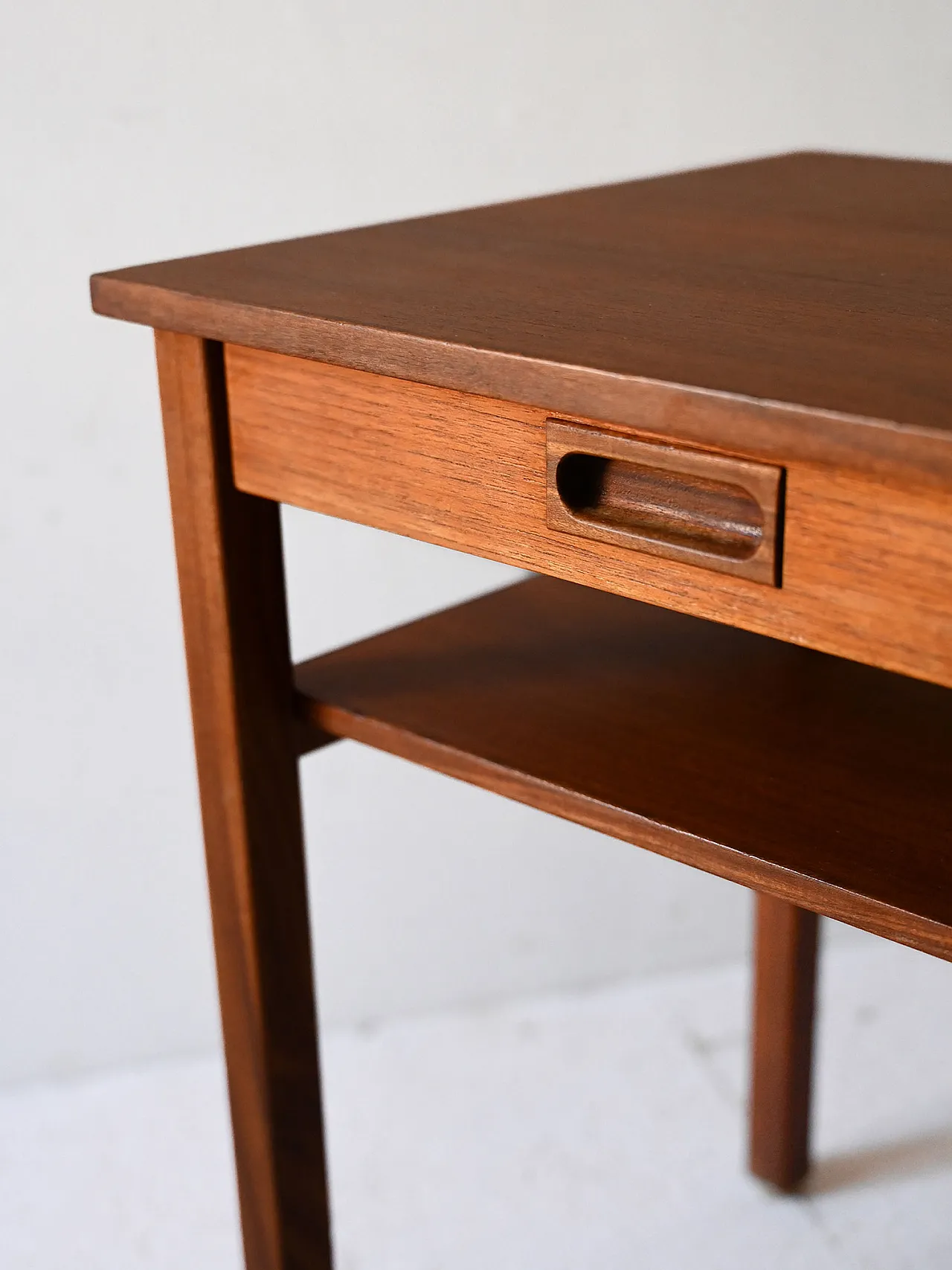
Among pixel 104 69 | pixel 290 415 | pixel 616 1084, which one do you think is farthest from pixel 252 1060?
pixel 104 69

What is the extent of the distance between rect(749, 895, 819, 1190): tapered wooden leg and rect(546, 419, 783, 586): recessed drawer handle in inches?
25.9

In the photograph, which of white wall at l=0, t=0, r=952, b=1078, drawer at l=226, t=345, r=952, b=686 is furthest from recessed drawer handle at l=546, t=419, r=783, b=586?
white wall at l=0, t=0, r=952, b=1078

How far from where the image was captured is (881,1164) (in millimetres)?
1458

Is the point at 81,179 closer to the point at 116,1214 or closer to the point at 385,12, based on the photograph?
the point at 385,12

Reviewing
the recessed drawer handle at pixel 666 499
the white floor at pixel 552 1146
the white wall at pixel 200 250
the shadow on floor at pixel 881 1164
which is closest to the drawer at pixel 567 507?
the recessed drawer handle at pixel 666 499

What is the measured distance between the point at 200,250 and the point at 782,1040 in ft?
2.75

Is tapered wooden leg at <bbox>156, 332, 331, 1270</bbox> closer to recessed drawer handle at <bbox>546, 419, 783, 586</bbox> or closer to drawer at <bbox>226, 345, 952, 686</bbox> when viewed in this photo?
drawer at <bbox>226, 345, 952, 686</bbox>

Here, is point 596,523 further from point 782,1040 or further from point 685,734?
point 782,1040

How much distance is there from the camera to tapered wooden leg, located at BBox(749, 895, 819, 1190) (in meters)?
1.31

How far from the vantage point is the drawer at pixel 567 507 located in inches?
23.5

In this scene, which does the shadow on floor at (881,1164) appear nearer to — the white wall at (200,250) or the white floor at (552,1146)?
the white floor at (552,1146)

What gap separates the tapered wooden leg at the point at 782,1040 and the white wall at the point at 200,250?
40 cm

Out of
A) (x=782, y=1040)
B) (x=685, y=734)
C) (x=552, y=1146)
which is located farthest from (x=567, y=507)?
(x=552, y=1146)

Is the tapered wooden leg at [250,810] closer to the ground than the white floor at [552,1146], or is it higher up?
higher up
